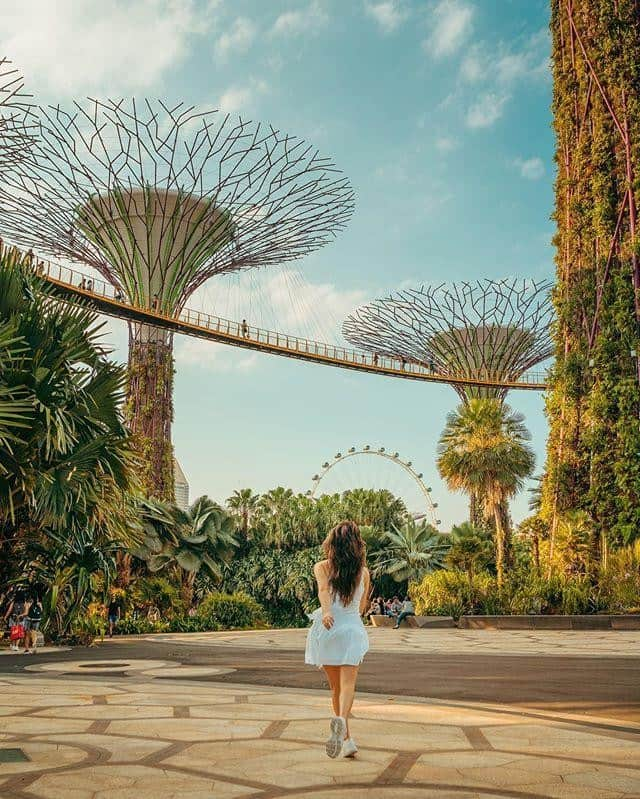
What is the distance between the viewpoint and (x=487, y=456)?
3297 cm

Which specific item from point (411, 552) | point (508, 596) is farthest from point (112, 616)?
point (411, 552)

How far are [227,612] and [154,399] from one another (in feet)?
38.1

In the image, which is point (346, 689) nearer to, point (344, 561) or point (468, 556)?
point (344, 561)

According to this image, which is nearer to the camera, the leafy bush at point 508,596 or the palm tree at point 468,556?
the leafy bush at point 508,596

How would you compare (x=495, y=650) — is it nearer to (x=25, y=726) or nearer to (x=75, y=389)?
(x=75, y=389)

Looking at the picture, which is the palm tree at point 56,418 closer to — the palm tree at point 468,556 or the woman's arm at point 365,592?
the woman's arm at point 365,592

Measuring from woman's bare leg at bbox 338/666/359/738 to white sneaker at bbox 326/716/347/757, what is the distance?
0.07 metres

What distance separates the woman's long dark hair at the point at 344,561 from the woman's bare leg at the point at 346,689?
1.32ft

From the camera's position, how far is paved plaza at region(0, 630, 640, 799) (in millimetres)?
4328

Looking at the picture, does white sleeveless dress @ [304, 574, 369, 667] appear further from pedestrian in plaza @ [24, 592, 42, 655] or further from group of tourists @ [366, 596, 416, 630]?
group of tourists @ [366, 596, 416, 630]

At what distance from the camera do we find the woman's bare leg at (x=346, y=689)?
5.10 meters

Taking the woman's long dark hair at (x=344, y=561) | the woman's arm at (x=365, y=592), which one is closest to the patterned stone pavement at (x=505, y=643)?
the woman's arm at (x=365, y=592)

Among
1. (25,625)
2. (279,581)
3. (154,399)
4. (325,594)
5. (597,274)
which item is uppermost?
(597,274)

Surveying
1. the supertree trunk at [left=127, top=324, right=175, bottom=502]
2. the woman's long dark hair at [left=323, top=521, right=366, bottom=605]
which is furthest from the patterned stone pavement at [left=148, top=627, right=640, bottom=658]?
the supertree trunk at [left=127, top=324, right=175, bottom=502]
